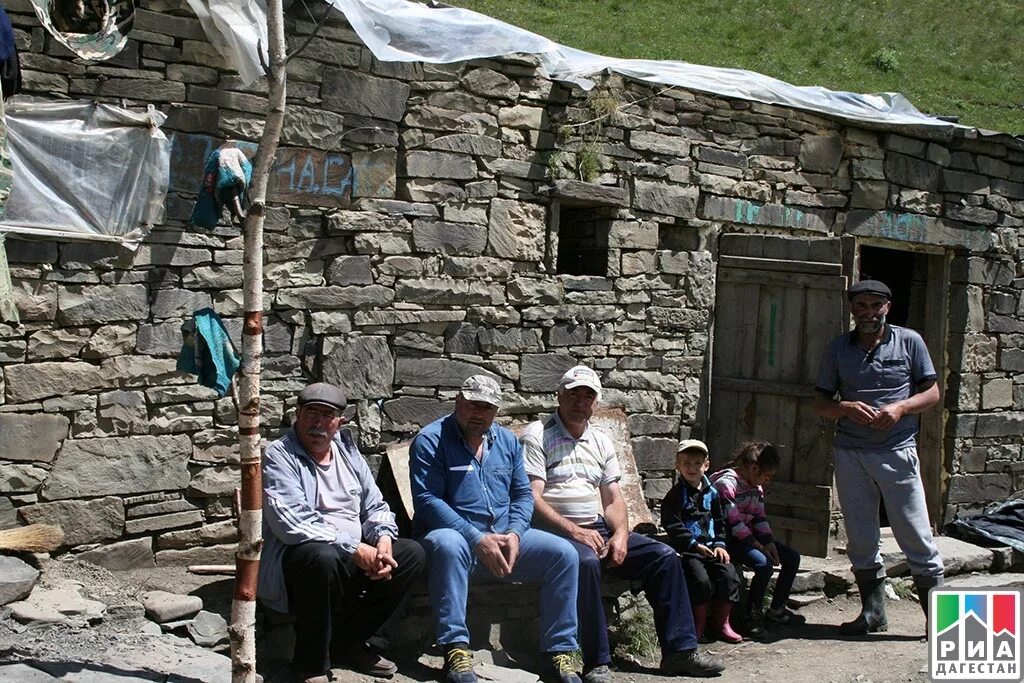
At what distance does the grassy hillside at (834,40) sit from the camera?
14.1m

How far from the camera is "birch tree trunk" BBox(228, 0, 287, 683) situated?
3926 millimetres

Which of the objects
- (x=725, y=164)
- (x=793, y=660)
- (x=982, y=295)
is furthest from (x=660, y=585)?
(x=982, y=295)

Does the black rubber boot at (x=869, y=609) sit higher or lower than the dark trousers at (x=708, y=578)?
lower

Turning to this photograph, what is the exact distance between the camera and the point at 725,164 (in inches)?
281

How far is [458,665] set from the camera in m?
4.64

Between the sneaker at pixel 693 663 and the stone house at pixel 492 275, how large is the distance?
1.69 metres

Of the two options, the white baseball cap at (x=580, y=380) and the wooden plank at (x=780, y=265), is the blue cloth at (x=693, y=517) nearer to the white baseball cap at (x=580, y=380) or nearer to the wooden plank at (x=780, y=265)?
the white baseball cap at (x=580, y=380)

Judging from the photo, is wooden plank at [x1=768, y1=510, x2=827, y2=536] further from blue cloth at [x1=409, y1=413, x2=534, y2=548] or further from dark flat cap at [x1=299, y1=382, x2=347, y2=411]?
dark flat cap at [x1=299, y1=382, x2=347, y2=411]

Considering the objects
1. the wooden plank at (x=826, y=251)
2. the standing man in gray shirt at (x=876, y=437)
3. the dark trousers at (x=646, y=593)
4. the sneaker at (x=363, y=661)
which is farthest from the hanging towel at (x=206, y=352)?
the wooden plank at (x=826, y=251)

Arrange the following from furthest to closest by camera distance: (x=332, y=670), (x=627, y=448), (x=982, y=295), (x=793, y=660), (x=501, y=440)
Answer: (x=982, y=295)
(x=627, y=448)
(x=793, y=660)
(x=501, y=440)
(x=332, y=670)

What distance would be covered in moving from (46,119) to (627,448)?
3603 millimetres

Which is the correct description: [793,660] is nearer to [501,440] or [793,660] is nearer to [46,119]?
[501,440]

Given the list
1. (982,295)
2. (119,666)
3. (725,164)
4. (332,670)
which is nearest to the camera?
(119,666)

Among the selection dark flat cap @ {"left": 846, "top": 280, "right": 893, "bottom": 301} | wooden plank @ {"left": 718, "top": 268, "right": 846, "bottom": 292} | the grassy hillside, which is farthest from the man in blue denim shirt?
the grassy hillside
